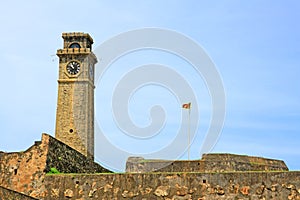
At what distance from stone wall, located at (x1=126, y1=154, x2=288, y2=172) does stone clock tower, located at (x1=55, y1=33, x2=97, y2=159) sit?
44.5 feet

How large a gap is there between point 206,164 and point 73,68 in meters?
17.9

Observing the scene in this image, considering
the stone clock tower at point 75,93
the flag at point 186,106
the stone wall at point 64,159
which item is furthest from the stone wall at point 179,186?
the stone clock tower at point 75,93

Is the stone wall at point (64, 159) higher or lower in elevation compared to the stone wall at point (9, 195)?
higher

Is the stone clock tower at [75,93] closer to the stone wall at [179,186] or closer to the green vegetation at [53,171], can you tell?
the green vegetation at [53,171]

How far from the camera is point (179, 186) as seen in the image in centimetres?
1323

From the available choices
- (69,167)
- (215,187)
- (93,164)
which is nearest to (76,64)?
(93,164)

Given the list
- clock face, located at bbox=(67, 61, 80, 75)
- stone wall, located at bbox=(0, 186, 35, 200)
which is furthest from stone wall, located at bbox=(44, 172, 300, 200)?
clock face, located at bbox=(67, 61, 80, 75)

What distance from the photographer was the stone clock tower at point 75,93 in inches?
1375

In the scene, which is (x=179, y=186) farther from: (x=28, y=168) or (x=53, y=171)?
(x=28, y=168)

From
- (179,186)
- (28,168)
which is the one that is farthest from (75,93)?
(179,186)

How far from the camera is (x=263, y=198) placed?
1308 cm

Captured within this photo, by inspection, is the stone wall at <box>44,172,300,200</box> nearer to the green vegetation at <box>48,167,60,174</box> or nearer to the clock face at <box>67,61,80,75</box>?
the green vegetation at <box>48,167,60,174</box>

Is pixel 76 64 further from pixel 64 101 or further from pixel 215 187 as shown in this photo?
pixel 215 187

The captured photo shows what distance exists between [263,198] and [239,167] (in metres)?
Result: 8.05
